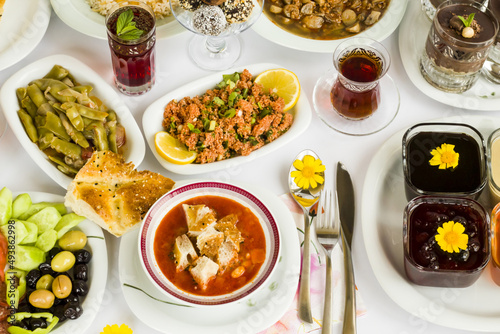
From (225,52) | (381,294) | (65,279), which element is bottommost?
(381,294)

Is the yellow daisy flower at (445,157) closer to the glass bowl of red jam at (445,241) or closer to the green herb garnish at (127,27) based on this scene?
the glass bowl of red jam at (445,241)

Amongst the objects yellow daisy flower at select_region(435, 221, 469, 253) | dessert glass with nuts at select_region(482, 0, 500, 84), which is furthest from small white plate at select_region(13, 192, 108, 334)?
dessert glass with nuts at select_region(482, 0, 500, 84)

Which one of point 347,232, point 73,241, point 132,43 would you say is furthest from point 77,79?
point 347,232

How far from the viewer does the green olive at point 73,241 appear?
1.96 metres

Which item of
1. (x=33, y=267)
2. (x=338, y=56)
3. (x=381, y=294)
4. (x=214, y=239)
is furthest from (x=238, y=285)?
(x=338, y=56)

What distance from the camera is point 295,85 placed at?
7.58 feet

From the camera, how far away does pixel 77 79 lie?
7.55 ft

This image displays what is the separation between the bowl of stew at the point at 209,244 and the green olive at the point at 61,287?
244mm

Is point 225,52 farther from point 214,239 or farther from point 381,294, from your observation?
point 381,294

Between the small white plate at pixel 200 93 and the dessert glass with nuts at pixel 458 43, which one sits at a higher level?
the dessert glass with nuts at pixel 458 43

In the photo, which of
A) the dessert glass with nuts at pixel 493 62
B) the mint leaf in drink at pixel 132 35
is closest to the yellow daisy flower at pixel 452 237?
the dessert glass with nuts at pixel 493 62

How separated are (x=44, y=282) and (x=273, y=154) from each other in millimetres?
931

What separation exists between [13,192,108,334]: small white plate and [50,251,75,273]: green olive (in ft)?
0.25

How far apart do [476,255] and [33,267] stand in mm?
1406
